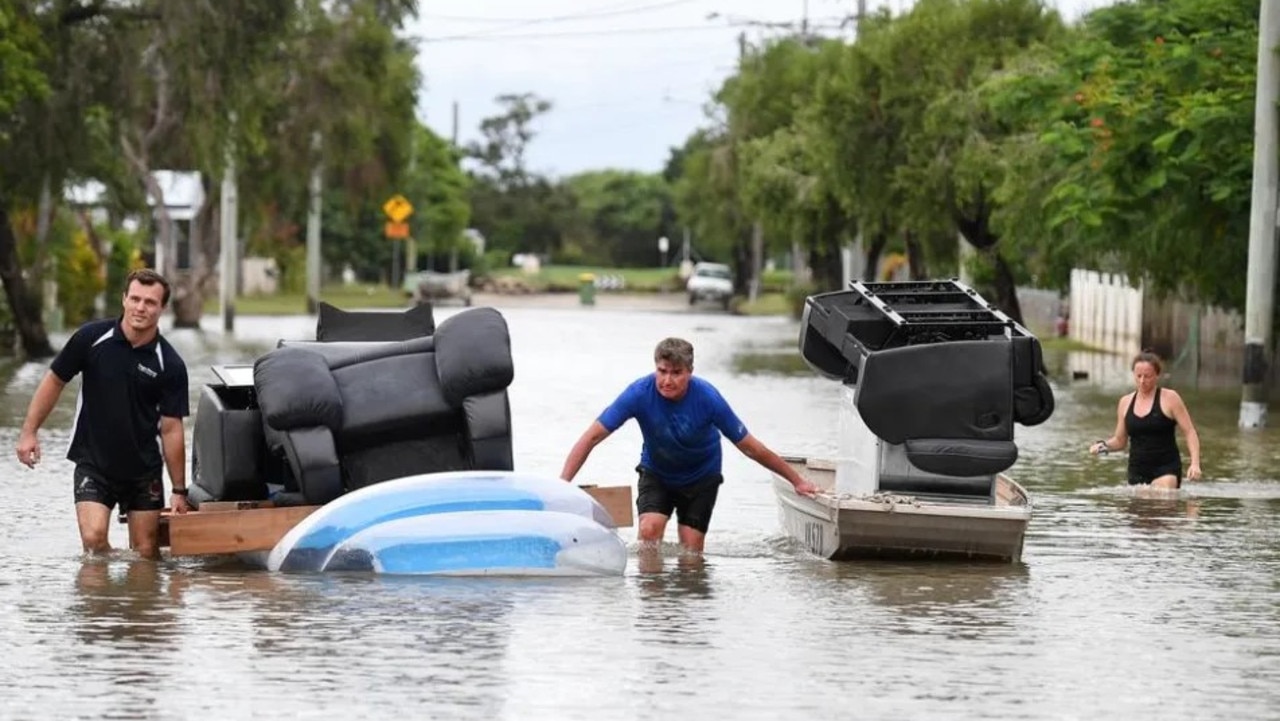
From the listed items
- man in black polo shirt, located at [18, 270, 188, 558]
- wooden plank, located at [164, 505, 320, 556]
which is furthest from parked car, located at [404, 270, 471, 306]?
wooden plank, located at [164, 505, 320, 556]

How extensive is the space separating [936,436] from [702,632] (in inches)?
131

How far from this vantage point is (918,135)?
51.8 metres

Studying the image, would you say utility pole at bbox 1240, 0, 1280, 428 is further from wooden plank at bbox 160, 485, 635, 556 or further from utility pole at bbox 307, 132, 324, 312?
utility pole at bbox 307, 132, 324, 312

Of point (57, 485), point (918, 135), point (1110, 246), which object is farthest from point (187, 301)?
point (57, 485)

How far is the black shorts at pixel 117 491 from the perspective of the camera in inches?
593

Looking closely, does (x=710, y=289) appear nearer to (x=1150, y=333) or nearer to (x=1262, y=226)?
(x=1150, y=333)

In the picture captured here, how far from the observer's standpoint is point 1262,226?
30.3 metres

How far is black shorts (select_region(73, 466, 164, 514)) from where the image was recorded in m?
15.1

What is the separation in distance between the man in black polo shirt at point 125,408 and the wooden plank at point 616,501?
236 cm

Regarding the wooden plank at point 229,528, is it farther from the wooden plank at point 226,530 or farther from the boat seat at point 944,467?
the boat seat at point 944,467

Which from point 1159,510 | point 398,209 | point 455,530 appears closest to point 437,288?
point 398,209

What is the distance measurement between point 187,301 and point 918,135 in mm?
17994

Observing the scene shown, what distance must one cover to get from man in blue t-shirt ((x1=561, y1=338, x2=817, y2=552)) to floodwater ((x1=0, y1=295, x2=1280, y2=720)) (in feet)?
1.08

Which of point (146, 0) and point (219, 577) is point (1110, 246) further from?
point (219, 577)
